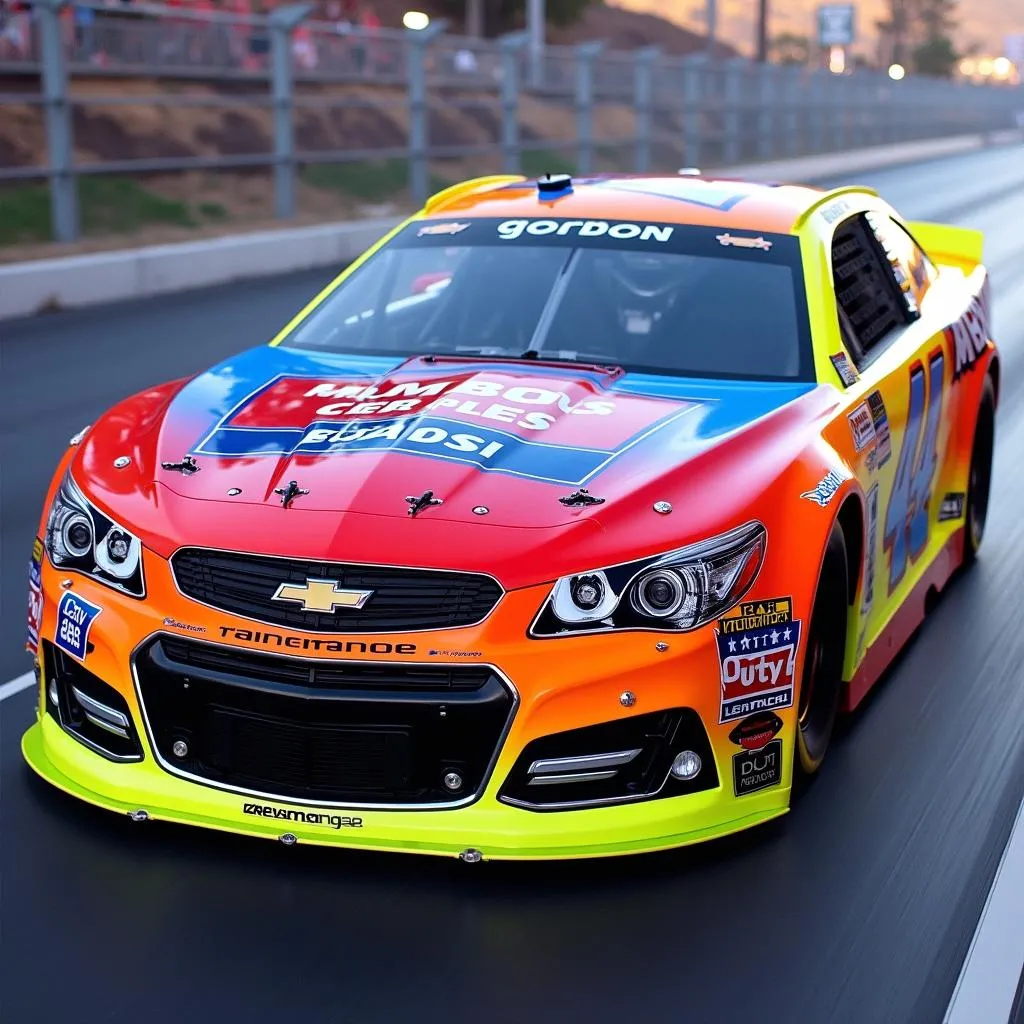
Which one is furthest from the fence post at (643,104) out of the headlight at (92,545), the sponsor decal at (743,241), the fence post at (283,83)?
the headlight at (92,545)

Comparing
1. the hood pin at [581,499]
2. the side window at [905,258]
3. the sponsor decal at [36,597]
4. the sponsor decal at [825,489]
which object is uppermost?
the side window at [905,258]

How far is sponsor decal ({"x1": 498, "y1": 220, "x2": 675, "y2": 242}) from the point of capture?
5.75 metres

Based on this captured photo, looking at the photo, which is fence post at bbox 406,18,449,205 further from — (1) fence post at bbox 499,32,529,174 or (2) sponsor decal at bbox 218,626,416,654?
(2) sponsor decal at bbox 218,626,416,654

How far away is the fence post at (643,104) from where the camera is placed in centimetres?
2838

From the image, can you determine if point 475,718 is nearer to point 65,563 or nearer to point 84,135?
point 65,563

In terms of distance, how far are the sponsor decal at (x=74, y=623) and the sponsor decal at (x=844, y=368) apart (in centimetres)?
228

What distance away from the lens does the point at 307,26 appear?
19.9 metres

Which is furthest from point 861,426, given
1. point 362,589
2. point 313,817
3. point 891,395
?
point 313,817

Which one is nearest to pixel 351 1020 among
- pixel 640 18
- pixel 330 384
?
pixel 330 384

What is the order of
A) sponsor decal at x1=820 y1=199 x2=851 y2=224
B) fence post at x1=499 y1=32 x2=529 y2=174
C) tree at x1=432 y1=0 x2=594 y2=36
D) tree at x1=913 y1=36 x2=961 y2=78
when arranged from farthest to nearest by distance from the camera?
1. tree at x1=913 y1=36 x2=961 y2=78
2. tree at x1=432 y1=0 x2=594 y2=36
3. fence post at x1=499 y1=32 x2=529 y2=174
4. sponsor decal at x1=820 y1=199 x2=851 y2=224

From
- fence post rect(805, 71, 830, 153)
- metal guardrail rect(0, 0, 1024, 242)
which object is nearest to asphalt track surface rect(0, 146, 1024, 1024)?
metal guardrail rect(0, 0, 1024, 242)

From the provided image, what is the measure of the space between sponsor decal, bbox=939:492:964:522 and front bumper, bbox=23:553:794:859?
2.74 metres

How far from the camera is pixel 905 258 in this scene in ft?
21.7

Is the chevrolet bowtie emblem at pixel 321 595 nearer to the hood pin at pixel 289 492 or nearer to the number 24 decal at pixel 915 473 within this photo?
the hood pin at pixel 289 492
